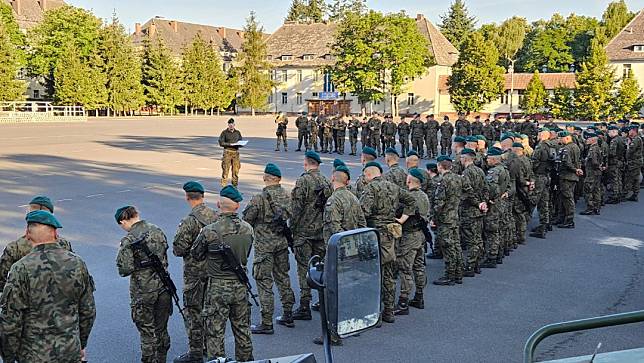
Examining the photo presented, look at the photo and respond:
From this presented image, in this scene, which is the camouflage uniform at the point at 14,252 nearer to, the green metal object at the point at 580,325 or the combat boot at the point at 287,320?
the combat boot at the point at 287,320

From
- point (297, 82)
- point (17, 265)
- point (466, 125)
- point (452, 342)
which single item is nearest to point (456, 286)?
point (452, 342)

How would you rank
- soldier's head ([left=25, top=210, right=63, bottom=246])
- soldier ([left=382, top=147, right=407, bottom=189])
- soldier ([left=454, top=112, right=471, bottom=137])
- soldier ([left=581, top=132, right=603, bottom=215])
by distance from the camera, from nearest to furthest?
soldier's head ([left=25, top=210, right=63, bottom=246]) < soldier ([left=382, top=147, right=407, bottom=189]) < soldier ([left=581, top=132, right=603, bottom=215]) < soldier ([left=454, top=112, right=471, bottom=137])

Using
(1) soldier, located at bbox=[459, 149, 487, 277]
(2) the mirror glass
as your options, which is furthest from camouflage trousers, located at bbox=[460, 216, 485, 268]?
(2) the mirror glass

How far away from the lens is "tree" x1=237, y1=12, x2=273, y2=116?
77.9 meters

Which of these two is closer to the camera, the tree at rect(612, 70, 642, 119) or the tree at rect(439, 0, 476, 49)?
the tree at rect(612, 70, 642, 119)

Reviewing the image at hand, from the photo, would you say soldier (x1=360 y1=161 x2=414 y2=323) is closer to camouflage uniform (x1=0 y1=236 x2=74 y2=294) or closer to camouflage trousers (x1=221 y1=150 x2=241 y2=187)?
camouflage uniform (x1=0 y1=236 x2=74 y2=294)

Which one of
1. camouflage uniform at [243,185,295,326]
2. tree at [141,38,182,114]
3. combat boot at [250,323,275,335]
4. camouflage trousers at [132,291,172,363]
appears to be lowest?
combat boot at [250,323,275,335]

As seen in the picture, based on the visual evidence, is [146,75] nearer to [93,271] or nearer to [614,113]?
[614,113]

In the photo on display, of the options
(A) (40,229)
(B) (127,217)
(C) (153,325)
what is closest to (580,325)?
(A) (40,229)

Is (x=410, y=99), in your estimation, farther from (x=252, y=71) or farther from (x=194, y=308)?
(x=194, y=308)

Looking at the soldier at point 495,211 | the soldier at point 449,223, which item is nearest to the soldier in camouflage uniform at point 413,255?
the soldier at point 449,223

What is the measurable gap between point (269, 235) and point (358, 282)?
16.6ft

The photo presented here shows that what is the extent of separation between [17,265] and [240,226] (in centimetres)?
217

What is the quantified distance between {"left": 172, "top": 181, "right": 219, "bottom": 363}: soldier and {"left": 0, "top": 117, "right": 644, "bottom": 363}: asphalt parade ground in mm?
→ 392
